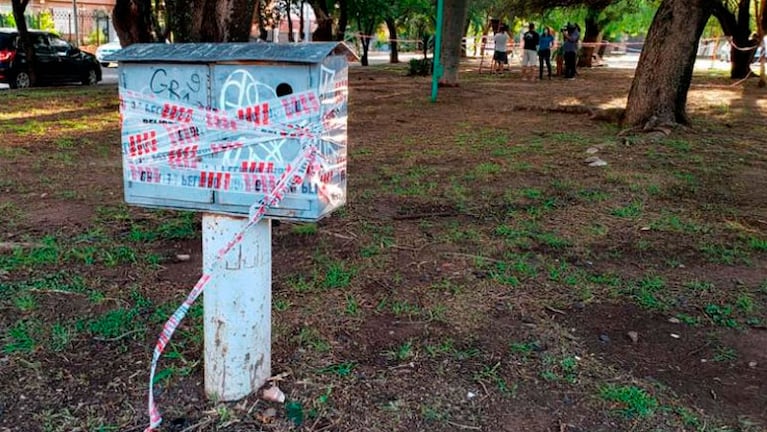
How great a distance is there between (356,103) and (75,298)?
419 inches

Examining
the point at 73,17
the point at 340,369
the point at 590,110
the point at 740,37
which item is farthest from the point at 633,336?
the point at 73,17

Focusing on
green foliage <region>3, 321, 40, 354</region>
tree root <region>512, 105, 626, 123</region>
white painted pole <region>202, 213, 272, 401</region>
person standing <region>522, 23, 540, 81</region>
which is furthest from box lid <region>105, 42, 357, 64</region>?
person standing <region>522, 23, 540, 81</region>

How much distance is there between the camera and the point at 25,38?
51.0 ft

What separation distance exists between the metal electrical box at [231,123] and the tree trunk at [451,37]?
14.2 meters

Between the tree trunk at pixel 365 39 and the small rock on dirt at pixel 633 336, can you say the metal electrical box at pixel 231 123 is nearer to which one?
the small rock on dirt at pixel 633 336

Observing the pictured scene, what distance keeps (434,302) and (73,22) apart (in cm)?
3924

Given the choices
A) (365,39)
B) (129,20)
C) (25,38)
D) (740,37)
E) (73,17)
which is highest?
(73,17)

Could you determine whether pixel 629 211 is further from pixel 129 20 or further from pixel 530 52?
pixel 530 52

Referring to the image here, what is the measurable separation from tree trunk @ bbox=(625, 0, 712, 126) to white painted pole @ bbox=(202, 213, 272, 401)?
8560 millimetres

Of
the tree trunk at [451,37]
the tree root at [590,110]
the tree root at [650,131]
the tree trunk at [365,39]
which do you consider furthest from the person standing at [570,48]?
the tree root at [650,131]

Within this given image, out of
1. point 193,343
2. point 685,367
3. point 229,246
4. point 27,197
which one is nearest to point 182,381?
point 193,343

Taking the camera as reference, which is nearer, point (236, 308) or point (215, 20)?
point (236, 308)

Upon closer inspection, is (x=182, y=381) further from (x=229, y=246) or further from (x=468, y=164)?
(x=468, y=164)

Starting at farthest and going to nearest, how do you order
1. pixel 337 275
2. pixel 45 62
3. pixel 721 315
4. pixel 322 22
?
pixel 322 22 < pixel 45 62 < pixel 337 275 < pixel 721 315
